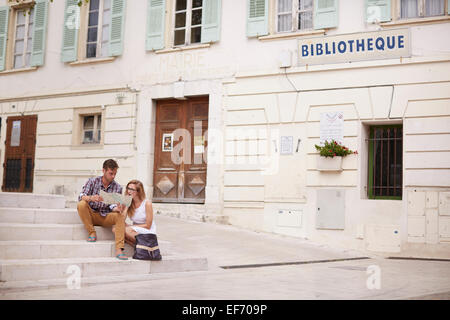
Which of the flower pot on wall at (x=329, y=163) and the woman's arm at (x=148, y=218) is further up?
the flower pot on wall at (x=329, y=163)

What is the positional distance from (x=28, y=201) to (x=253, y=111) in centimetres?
685

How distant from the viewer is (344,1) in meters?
13.8

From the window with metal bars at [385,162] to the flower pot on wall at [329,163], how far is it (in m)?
0.78

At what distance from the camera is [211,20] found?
15.4m

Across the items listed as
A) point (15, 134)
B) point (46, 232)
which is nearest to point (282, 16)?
point (46, 232)

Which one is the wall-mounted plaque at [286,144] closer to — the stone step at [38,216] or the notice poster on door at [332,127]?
the notice poster on door at [332,127]

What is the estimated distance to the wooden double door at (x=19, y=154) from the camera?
59.6ft

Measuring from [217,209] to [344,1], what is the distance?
549cm

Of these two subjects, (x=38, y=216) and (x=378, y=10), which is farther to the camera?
(x=378, y=10)

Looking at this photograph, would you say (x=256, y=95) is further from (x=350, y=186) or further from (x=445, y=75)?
(x=445, y=75)

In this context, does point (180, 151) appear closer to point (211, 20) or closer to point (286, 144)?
point (286, 144)

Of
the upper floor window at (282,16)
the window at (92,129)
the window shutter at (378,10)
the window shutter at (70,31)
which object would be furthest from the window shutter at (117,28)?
the window shutter at (378,10)
